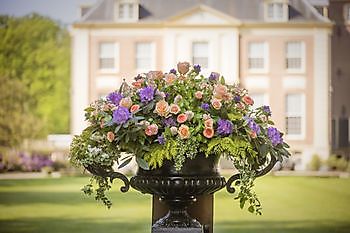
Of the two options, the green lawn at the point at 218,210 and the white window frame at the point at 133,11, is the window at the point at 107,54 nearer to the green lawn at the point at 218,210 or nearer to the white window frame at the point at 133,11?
the white window frame at the point at 133,11

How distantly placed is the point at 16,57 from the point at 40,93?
0.32m

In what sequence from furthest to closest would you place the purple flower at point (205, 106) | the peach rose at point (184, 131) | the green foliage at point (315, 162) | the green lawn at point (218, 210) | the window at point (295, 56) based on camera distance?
the green foliage at point (315, 162) → the window at point (295, 56) → the green lawn at point (218, 210) → the purple flower at point (205, 106) → the peach rose at point (184, 131)

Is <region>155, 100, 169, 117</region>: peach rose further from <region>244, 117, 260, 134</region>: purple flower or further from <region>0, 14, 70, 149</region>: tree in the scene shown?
<region>0, 14, 70, 149</region>: tree

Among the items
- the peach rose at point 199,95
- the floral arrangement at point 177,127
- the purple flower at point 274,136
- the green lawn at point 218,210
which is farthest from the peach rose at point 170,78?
the green lawn at point 218,210

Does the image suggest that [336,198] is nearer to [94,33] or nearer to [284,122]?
[284,122]

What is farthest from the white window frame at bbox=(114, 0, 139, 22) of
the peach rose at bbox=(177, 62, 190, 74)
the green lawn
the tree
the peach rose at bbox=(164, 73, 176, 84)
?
the peach rose at bbox=(164, 73, 176, 84)

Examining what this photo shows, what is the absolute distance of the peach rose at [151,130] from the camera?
2.66 m

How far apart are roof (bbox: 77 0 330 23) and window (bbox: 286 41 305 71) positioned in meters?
0.18

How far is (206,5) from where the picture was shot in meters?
5.56

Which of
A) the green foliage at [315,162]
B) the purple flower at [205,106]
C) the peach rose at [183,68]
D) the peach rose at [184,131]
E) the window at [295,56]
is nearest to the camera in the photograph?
the peach rose at [184,131]

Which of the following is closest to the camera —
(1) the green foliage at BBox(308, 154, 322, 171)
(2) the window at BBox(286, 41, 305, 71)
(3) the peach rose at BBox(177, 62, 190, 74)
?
(3) the peach rose at BBox(177, 62, 190, 74)

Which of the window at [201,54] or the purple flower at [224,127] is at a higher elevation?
the window at [201,54]

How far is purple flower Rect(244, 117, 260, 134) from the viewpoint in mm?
2707

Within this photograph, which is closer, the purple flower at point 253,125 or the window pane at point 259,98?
the purple flower at point 253,125
